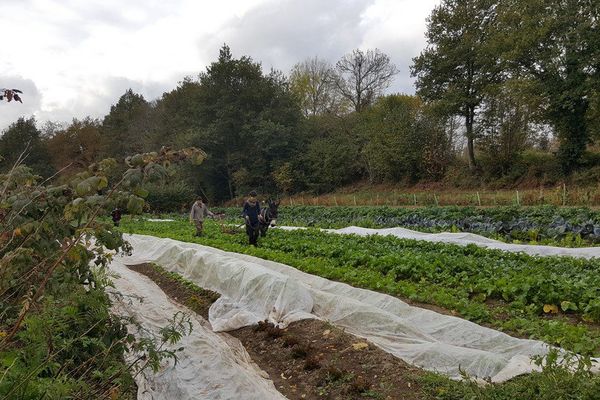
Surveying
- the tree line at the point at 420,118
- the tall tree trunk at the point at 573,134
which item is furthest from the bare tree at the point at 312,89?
the tall tree trunk at the point at 573,134

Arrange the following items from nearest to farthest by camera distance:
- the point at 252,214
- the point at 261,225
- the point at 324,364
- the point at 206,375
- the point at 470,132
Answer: the point at 206,375, the point at 324,364, the point at 252,214, the point at 261,225, the point at 470,132

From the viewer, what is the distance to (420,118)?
32625mm

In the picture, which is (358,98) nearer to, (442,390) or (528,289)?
(528,289)

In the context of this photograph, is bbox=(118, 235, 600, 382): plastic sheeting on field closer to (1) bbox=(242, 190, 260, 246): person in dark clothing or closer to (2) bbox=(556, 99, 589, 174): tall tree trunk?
(1) bbox=(242, 190, 260, 246): person in dark clothing

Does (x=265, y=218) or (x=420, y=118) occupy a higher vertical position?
(x=420, y=118)

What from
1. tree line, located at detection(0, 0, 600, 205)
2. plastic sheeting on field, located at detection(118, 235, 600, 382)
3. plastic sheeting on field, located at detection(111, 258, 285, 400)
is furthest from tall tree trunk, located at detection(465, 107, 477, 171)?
plastic sheeting on field, located at detection(111, 258, 285, 400)

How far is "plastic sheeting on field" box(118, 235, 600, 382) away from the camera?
4508mm

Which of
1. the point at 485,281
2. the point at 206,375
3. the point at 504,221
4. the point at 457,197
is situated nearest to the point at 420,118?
the point at 457,197

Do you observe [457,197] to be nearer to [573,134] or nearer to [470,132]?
[470,132]

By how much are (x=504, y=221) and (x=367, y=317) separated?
10.7m

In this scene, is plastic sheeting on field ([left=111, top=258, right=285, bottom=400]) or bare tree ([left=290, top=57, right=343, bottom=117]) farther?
bare tree ([left=290, top=57, right=343, bottom=117])

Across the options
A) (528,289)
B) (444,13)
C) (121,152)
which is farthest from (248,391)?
(121,152)

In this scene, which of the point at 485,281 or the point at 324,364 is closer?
the point at 324,364

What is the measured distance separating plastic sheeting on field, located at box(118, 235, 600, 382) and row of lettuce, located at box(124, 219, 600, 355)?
52 centimetres
